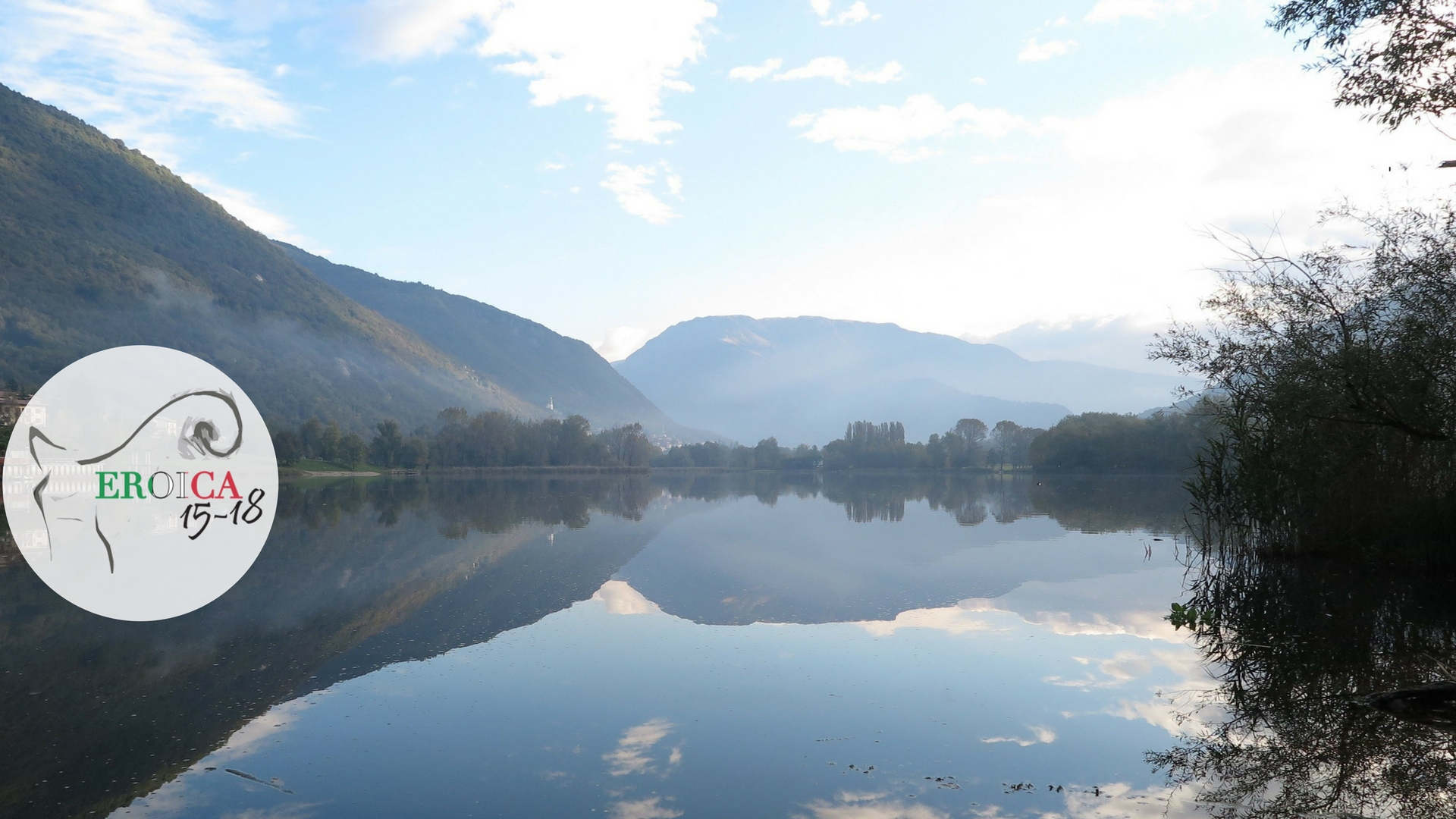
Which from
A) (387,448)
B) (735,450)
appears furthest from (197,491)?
(735,450)

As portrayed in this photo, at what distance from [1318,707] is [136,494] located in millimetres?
65130

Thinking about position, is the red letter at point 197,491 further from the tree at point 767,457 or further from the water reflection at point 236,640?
the tree at point 767,457

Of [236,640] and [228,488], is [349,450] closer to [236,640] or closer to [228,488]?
[228,488]

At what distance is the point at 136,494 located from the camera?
178 ft

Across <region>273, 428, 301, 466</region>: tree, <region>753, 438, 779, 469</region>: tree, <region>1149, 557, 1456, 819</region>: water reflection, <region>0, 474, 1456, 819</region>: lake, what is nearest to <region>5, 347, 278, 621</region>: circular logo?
<region>0, 474, 1456, 819</region>: lake

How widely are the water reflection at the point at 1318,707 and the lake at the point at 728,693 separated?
0.05 metres

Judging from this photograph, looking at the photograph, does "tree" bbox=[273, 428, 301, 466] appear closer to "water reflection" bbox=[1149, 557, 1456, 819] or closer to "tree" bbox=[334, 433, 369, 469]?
"tree" bbox=[334, 433, 369, 469]

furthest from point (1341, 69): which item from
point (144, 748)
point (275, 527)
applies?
point (275, 527)

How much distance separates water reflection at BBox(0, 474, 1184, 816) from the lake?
0.23 feet

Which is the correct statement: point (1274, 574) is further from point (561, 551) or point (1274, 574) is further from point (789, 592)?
point (561, 551)

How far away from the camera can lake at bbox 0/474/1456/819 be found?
7.70 meters

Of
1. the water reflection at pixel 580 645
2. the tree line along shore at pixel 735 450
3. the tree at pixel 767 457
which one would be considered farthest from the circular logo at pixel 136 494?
the tree at pixel 767 457

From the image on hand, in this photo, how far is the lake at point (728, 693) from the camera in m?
7.70

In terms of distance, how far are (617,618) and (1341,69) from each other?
15006 millimetres
